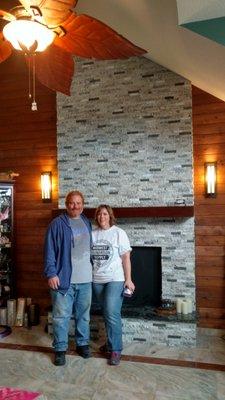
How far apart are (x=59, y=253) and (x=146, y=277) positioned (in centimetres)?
123

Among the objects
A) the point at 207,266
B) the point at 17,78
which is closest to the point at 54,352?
the point at 207,266

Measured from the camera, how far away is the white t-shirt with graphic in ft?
10.2

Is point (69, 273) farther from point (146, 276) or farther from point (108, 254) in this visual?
point (146, 276)

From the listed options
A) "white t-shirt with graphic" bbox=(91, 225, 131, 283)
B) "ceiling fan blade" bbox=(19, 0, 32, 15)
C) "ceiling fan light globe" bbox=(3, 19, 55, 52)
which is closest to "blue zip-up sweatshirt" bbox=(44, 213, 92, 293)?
"white t-shirt with graphic" bbox=(91, 225, 131, 283)

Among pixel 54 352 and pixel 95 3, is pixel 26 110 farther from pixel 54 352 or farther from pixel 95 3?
pixel 54 352

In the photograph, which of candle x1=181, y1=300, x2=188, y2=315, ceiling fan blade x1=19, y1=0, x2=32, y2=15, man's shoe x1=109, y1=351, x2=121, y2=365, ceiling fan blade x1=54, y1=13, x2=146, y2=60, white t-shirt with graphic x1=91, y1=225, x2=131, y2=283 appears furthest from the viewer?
candle x1=181, y1=300, x2=188, y2=315

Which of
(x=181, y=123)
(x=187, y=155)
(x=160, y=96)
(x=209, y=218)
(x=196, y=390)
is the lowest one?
(x=196, y=390)

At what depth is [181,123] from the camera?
3.78 m

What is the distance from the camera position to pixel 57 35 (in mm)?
1938

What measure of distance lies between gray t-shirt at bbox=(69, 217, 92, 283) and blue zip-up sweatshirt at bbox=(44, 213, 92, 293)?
0.04m

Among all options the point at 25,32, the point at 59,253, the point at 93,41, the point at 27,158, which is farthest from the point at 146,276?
the point at 25,32

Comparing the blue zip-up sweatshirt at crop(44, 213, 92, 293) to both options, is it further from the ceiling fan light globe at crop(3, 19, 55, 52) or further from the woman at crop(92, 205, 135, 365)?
the ceiling fan light globe at crop(3, 19, 55, 52)

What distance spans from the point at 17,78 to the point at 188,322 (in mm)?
3459

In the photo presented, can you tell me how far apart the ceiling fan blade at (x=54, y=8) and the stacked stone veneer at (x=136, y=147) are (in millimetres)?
2142
